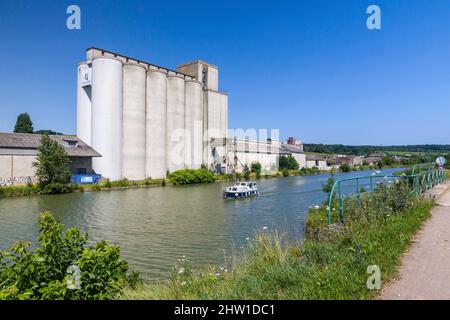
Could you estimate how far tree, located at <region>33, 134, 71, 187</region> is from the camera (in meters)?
34.0

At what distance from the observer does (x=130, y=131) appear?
4547 centimetres

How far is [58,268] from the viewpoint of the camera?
18.0 feet

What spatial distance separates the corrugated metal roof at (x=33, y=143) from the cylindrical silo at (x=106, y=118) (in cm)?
139

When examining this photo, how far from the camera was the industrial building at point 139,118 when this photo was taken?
43.2 metres

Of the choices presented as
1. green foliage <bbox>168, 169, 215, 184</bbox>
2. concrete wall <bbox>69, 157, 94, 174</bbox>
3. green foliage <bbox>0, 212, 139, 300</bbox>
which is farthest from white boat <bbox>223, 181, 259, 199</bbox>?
green foliage <bbox>0, 212, 139, 300</bbox>

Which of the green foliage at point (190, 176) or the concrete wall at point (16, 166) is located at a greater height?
the concrete wall at point (16, 166)

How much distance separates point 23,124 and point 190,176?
53565mm

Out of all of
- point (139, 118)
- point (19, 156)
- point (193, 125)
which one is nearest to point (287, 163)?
point (193, 125)

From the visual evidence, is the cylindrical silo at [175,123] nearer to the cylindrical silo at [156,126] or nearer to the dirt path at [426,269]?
the cylindrical silo at [156,126]

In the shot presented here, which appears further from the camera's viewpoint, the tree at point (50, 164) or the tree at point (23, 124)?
the tree at point (23, 124)

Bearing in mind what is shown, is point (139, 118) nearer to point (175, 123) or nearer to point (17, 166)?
point (175, 123)

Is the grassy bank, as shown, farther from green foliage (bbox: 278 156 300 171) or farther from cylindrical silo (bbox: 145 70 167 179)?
green foliage (bbox: 278 156 300 171)

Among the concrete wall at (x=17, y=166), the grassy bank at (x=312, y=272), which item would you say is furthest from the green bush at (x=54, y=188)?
the grassy bank at (x=312, y=272)
